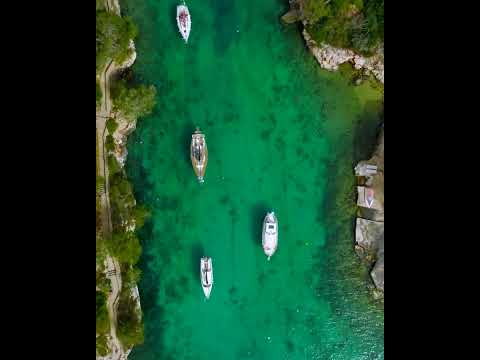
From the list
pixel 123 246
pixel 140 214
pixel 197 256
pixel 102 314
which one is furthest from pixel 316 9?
pixel 102 314

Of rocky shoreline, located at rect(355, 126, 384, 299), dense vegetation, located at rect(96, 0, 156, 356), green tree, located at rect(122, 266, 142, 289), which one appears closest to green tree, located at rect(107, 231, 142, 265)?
dense vegetation, located at rect(96, 0, 156, 356)

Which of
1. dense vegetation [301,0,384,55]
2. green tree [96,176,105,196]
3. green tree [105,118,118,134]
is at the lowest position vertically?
green tree [96,176,105,196]

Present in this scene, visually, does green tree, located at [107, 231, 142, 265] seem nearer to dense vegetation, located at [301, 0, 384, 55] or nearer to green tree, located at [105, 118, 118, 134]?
green tree, located at [105, 118, 118, 134]

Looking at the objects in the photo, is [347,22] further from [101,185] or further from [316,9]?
[101,185]

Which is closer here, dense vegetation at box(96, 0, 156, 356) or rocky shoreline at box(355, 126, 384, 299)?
dense vegetation at box(96, 0, 156, 356)

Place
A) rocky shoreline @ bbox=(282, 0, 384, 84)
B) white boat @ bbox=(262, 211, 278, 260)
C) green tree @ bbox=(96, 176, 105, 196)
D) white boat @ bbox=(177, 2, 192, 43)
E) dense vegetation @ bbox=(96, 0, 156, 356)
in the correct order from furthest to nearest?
white boat @ bbox=(262, 211, 278, 260), rocky shoreline @ bbox=(282, 0, 384, 84), white boat @ bbox=(177, 2, 192, 43), green tree @ bbox=(96, 176, 105, 196), dense vegetation @ bbox=(96, 0, 156, 356)

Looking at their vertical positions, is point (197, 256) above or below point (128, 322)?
above
